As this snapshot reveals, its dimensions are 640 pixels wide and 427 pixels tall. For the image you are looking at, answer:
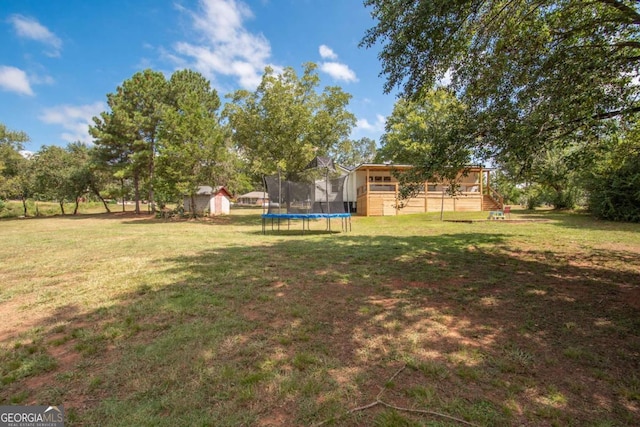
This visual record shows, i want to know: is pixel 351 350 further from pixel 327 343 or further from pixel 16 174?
pixel 16 174

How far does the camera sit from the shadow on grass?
1896 mm

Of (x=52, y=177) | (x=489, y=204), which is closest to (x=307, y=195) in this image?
(x=489, y=204)

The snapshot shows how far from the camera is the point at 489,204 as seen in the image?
69.3 ft

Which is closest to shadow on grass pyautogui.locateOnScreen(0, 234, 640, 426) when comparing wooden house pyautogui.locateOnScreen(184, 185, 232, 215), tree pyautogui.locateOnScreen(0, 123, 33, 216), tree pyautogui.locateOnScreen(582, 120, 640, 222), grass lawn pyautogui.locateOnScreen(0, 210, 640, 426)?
grass lawn pyautogui.locateOnScreen(0, 210, 640, 426)

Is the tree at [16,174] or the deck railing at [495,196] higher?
the tree at [16,174]

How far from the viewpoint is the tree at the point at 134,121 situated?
21312mm

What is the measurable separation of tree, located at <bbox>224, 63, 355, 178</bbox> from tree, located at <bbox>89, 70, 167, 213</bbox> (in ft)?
22.0

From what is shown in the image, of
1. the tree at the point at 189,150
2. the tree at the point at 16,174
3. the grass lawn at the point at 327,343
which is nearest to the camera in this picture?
the grass lawn at the point at 327,343

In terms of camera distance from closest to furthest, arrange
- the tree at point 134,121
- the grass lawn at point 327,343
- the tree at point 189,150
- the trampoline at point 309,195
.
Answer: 1. the grass lawn at point 327,343
2. the trampoline at point 309,195
3. the tree at point 189,150
4. the tree at point 134,121

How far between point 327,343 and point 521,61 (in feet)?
16.0

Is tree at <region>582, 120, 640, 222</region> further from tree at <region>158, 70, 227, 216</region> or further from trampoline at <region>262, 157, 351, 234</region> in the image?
tree at <region>158, 70, 227, 216</region>

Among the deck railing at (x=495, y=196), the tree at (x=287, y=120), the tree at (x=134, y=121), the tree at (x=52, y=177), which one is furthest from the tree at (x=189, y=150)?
the deck railing at (x=495, y=196)

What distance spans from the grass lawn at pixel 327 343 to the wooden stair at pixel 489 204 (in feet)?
54.2

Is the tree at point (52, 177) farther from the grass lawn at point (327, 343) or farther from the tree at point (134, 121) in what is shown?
the grass lawn at point (327, 343)
